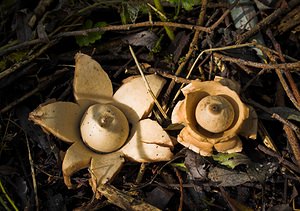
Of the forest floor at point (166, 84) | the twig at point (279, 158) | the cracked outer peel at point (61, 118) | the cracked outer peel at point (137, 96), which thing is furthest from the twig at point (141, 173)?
the twig at point (279, 158)

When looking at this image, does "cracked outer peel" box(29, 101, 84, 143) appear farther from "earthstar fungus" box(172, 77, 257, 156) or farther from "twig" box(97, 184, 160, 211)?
"earthstar fungus" box(172, 77, 257, 156)

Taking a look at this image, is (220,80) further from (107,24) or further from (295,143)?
(107,24)

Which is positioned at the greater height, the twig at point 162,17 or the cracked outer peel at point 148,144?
the twig at point 162,17

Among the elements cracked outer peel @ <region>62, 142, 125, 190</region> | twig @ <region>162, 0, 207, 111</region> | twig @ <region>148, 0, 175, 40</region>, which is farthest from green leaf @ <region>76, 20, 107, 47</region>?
cracked outer peel @ <region>62, 142, 125, 190</region>

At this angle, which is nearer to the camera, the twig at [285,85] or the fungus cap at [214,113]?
the fungus cap at [214,113]

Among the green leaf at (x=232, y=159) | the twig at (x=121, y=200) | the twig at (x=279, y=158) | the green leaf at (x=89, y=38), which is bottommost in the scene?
the twig at (x=279, y=158)

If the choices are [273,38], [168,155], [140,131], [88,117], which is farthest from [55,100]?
[273,38]

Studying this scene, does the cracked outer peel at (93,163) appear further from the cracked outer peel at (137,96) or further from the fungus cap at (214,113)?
the fungus cap at (214,113)
